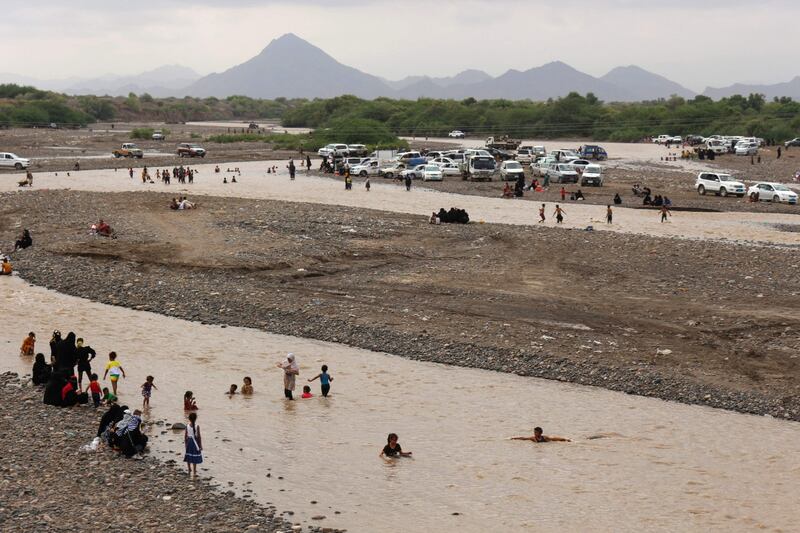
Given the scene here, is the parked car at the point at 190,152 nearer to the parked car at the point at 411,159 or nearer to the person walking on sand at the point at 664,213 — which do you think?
the parked car at the point at 411,159

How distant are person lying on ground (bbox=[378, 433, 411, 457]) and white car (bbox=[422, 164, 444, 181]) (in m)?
39.8

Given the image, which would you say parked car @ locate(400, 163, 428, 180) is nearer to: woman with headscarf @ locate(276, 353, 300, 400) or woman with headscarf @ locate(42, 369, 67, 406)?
woman with headscarf @ locate(276, 353, 300, 400)

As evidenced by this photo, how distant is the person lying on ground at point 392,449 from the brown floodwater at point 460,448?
174mm

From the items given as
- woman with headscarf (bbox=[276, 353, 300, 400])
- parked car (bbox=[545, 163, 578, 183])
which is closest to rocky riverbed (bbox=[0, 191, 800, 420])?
woman with headscarf (bbox=[276, 353, 300, 400])

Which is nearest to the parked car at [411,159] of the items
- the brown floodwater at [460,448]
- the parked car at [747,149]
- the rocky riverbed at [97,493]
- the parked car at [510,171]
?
the parked car at [510,171]

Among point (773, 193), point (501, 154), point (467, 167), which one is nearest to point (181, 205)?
point (467, 167)

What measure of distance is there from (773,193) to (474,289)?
24129 mm

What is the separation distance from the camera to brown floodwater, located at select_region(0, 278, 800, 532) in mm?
13695

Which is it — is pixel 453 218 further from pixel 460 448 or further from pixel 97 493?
pixel 97 493

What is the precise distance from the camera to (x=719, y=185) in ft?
157

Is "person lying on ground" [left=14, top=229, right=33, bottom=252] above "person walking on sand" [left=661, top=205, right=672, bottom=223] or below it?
below

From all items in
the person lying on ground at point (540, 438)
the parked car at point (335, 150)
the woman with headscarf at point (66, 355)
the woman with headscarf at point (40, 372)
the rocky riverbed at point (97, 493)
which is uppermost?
the parked car at point (335, 150)

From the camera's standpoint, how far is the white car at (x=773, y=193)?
4431 centimetres

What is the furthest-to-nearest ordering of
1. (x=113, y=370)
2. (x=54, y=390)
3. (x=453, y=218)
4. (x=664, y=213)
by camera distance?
(x=664, y=213) < (x=453, y=218) < (x=113, y=370) < (x=54, y=390)
